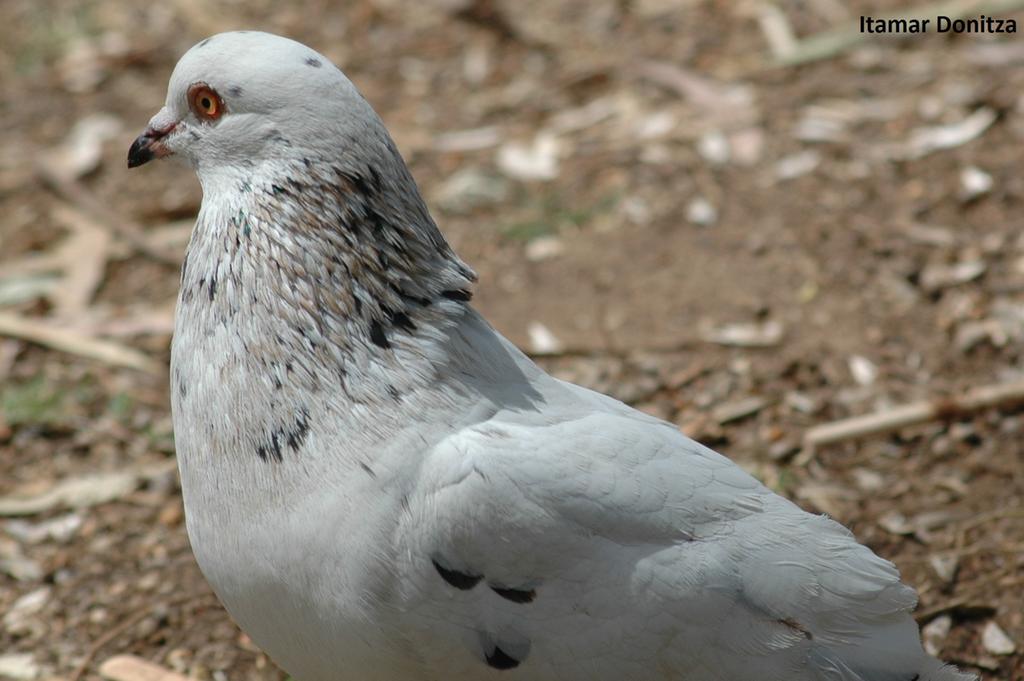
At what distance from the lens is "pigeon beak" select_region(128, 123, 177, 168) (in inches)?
131

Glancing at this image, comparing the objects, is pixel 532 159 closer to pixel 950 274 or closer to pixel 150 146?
pixel 950 274

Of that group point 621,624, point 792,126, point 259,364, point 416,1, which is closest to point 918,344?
point 792,126

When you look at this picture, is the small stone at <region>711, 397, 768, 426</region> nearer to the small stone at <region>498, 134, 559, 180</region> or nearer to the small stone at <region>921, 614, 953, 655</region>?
the small stone at <region>921, 614, 953, 655</region>

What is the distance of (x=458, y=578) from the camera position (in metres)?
2.83

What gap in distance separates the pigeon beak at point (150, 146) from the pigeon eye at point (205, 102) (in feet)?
0.37

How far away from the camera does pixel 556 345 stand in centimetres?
561

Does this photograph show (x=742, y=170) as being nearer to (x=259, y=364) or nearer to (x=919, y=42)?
(x=919, y=42)

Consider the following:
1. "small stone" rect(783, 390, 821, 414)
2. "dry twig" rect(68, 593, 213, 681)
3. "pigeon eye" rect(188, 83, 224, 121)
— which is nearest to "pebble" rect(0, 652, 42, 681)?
"dry twig" rect(68, 593, 213, 681)

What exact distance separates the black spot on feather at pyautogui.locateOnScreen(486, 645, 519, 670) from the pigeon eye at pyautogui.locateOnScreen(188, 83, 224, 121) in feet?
5.04

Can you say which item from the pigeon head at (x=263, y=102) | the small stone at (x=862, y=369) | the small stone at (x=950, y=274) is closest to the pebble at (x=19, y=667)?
the pigeon head at (x=263, y=102)

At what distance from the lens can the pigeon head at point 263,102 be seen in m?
3.05

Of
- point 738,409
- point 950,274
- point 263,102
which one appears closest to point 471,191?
point 738,409

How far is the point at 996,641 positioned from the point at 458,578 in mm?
2030

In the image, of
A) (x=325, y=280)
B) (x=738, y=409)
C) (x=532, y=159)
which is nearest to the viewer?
(x=325, y=280)
